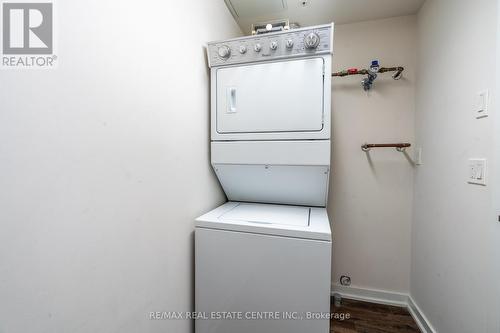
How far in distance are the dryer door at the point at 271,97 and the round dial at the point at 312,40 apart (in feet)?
0.26

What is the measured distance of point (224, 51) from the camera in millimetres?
1484

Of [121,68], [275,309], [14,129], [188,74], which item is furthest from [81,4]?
[275,309]

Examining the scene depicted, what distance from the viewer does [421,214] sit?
187 centimetres

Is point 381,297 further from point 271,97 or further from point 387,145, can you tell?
point 271,97

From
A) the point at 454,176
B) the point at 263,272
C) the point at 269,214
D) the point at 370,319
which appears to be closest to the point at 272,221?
the point at 269,214

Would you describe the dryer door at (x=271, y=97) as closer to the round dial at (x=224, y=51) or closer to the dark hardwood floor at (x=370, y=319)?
the round dial at (x=224, y=51)

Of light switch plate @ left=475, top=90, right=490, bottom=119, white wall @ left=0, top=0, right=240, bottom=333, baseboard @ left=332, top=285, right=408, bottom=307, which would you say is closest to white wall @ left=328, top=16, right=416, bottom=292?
baseboard @ left=332, top=285, right=408, bottom=307

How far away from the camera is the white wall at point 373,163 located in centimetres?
205

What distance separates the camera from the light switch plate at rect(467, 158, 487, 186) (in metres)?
1.16

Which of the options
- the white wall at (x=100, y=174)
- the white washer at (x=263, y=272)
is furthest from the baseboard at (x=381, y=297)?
the white wall at (x=100, y=174)

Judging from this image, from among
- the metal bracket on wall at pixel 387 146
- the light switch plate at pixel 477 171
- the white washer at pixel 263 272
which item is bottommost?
the white washer at pixel 263 272

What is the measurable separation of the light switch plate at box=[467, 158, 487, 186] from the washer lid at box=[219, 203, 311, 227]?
0.95 m

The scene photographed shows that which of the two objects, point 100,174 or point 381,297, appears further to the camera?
point 381,297

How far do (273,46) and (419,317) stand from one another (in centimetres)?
251
